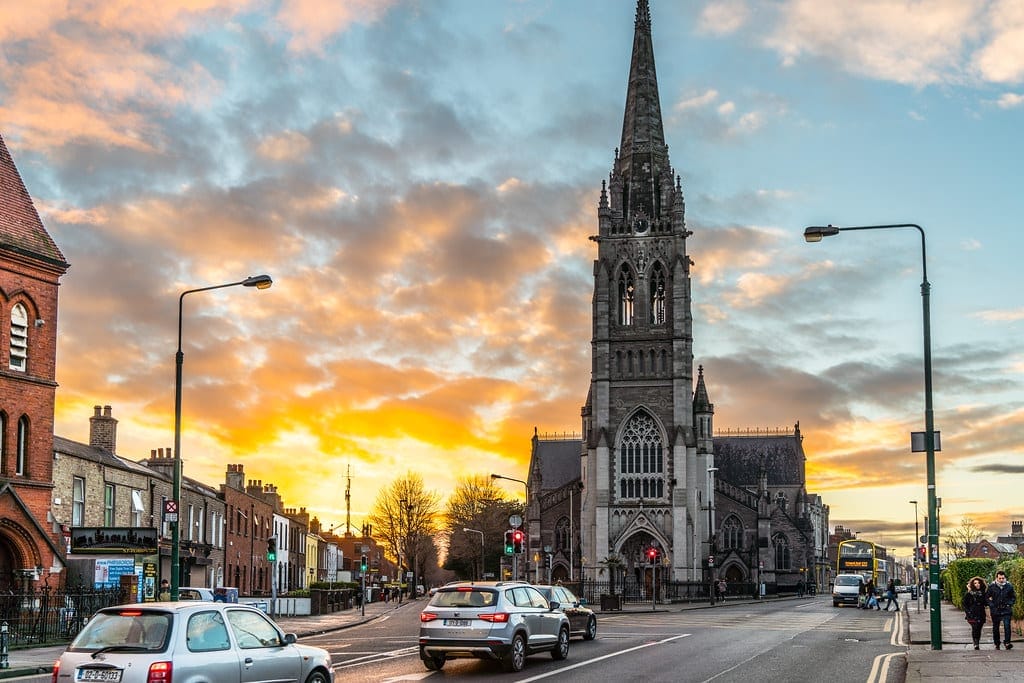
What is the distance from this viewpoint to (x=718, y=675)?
20.1 m

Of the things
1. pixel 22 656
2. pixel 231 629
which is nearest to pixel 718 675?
pixel 231 629

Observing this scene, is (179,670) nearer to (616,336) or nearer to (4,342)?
(4,342)

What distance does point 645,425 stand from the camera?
87438mm

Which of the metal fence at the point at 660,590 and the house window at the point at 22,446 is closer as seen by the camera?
the house window at the point at 22,446

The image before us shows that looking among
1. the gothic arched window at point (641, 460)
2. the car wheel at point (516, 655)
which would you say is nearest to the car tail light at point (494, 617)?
the car wheel at point (516, 655)

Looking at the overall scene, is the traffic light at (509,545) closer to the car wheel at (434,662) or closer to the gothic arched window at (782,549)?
the car wheel at (434,662)

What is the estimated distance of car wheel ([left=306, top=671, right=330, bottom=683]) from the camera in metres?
14.5

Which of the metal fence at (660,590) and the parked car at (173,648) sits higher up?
the parked car at (173,648)

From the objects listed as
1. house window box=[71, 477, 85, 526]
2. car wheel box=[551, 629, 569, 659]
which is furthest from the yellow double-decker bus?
car wheel box=[551, 629, 569, 659]

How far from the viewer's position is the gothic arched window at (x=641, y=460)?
283ft

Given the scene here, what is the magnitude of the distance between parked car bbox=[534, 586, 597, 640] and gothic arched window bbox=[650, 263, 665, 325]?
202 ft

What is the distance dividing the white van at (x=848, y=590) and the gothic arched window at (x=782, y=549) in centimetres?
4157

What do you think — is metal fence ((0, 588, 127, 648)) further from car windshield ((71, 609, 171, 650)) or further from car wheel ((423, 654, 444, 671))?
car windshield ((71, 609, 171, 650))

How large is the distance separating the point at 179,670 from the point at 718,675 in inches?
426
